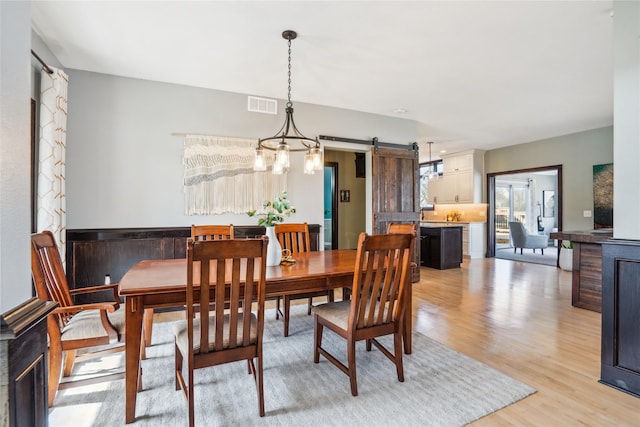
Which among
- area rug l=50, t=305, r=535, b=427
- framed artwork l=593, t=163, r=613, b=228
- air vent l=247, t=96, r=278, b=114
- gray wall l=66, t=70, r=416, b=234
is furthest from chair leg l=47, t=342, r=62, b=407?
framed artwork l=593, t=163, r=613, b=228

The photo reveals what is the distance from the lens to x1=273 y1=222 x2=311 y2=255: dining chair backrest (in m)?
3.26

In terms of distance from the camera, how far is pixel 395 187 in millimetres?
5227

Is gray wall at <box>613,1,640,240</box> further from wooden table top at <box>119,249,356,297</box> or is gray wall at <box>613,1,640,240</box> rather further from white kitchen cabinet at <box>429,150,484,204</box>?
white kitchen cabinet at <box>429,150,484,204</box>

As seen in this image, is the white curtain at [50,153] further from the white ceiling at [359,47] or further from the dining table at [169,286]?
the dining table at [169,286]

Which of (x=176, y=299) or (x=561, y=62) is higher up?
(x=561, y=62)

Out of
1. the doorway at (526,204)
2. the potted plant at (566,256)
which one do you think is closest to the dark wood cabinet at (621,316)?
the potted plant at (566,256)

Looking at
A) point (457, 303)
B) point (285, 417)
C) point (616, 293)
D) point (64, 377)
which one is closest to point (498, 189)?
point (457, 303)

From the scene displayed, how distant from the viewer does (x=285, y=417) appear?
180 centimetres

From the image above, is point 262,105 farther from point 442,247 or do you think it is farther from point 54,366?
point 442,247

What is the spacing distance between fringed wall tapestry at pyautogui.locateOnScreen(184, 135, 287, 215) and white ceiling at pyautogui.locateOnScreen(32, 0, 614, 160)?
689 mm

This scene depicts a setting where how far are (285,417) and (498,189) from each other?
1023cm

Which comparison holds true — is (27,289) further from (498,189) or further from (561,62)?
(498,189)

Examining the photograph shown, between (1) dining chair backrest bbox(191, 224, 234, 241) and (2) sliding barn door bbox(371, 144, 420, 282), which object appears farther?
(2) sliding barn door bbox(371, 144, 420, 282)

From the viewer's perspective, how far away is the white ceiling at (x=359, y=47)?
96.2 inches
